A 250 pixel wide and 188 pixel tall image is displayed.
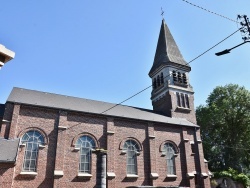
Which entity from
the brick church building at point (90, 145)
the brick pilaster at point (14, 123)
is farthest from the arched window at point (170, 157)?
the brick pilaster at point (14, 123)

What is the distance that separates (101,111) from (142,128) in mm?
4321

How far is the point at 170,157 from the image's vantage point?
75.4 ft

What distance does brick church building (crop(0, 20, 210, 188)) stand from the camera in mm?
17109

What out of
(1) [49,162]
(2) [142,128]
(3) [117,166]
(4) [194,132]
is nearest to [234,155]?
(4) [194,132]

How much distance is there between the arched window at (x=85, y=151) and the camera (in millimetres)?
19094

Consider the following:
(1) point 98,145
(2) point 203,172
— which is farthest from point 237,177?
(1) point 98,145

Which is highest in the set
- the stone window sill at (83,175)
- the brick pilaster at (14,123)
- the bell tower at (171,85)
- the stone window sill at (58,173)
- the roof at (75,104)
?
the bell tower at (171,85)

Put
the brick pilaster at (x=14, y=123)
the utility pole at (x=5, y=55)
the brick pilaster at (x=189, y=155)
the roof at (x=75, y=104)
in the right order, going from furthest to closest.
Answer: the brick pilaster at (x=189, y=155) < the roof at (x=75, y=104) < the brick pilaster at (x=14, y=123) < the utility pole at (x=5, y=55)

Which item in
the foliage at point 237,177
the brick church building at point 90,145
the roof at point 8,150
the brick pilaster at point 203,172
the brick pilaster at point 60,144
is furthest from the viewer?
the foliage at point 237,177

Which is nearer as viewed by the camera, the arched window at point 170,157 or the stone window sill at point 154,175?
the stone window sill at point 154,175

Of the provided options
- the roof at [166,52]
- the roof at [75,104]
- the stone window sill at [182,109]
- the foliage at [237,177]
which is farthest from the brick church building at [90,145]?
the roof at [166,52]

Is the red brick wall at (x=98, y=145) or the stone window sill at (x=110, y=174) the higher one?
the red brick wall at (x=98, y=145)

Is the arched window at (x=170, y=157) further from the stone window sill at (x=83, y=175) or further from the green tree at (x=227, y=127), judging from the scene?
the green tree at (x=227, y=127)

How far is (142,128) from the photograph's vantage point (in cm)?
2280
